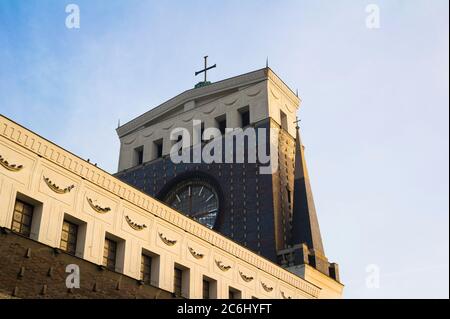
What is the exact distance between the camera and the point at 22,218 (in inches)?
908

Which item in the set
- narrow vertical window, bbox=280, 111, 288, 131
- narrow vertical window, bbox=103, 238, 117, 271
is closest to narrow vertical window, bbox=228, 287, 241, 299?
narrow vertical window, bbox=103, 238, 117, 271

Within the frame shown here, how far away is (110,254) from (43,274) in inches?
173

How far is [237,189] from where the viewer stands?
47.3 metres

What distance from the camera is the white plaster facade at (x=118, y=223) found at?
909 inches

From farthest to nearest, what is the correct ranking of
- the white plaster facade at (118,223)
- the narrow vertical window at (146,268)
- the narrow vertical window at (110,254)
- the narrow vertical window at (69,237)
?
the narrow vertical window at (146,268), the narrow vertical window at (110,254), the narrow vertical window at (69,237), the white plaster facade at (118,223)

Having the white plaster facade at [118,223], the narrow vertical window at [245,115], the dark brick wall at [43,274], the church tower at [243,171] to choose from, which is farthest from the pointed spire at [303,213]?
the dark brick wall at [43,274]

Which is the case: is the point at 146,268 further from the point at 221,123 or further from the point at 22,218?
the point at 221,123

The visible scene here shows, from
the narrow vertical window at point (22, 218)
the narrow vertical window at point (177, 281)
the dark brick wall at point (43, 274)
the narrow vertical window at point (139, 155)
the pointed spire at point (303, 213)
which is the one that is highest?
the narrow vertical window at point (139, 155)

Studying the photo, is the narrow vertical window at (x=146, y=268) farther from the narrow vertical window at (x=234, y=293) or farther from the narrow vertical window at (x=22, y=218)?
the narrow vertical window at (x=22, y=218)

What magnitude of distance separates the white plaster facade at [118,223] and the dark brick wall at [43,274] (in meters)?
0.81

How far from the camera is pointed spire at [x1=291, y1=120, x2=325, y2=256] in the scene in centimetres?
4441

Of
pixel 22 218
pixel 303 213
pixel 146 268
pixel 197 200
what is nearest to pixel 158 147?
pixel 197 200

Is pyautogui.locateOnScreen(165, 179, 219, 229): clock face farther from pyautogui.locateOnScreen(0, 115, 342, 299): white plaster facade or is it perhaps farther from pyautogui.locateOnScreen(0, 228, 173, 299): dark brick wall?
pyautogui.locateOnScreen(0, 228, 173, 299): dark brick wall
